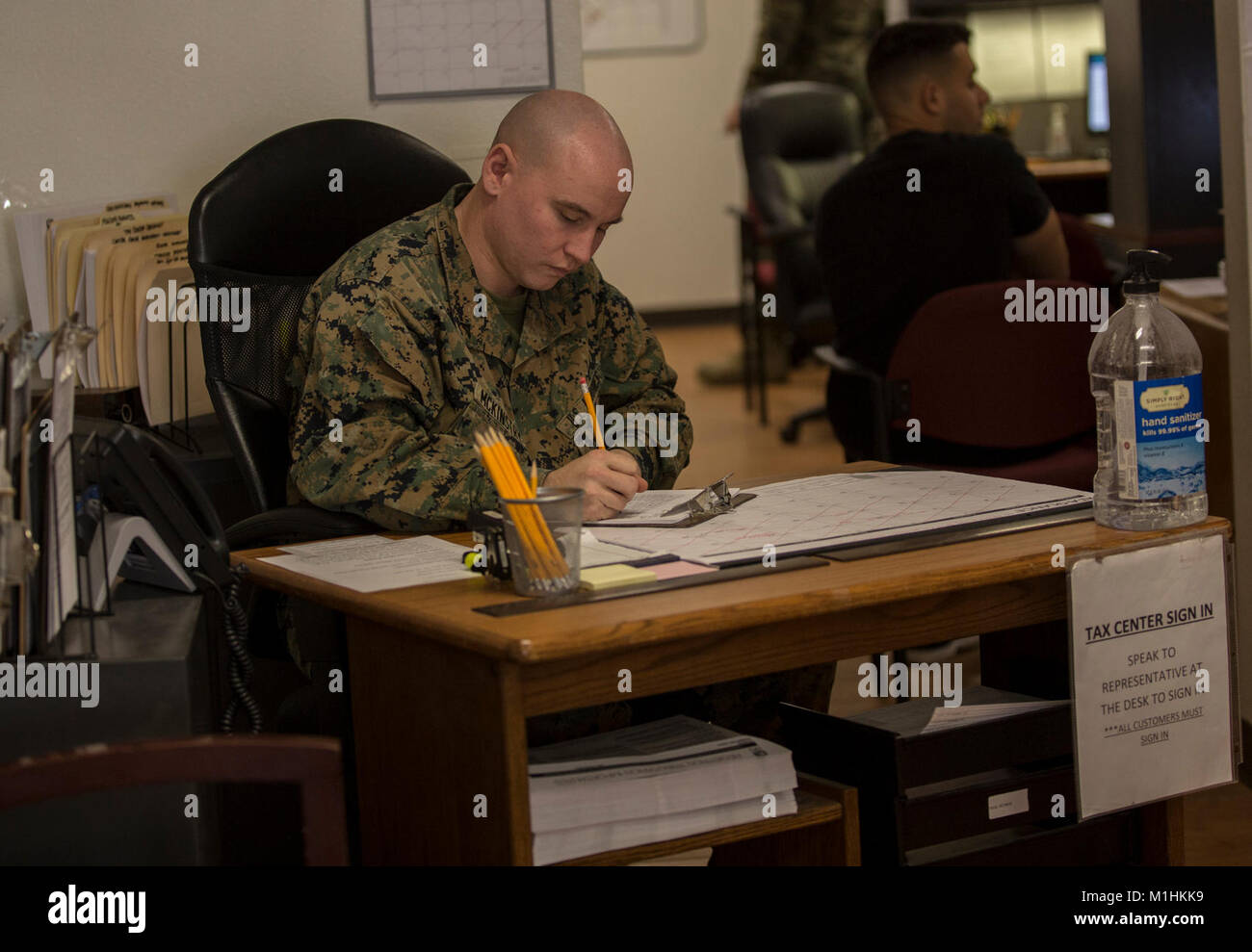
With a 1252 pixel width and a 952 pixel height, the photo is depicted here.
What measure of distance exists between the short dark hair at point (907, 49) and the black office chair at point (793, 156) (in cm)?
228

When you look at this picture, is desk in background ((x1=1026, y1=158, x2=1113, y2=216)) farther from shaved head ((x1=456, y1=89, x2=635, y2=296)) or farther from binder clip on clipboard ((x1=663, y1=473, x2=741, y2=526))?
binder clip on clipboard ((x1=663, y1=473, x2=741, y2=526))

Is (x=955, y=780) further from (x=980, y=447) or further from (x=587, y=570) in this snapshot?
(x=980, y=447)

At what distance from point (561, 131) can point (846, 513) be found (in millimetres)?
598

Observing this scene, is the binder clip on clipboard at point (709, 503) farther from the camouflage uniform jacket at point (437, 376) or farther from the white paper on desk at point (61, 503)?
the white paper on desk at point (61, 503)

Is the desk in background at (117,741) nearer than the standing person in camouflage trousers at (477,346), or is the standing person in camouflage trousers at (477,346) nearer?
the desk in background at (117,741)

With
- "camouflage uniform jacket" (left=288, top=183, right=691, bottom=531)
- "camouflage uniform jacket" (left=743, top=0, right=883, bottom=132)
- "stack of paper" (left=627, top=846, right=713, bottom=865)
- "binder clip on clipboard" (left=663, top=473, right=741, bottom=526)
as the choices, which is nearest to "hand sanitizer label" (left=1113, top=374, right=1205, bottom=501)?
"binder clip on clipboard" (left=663, top=473, right=741, bottom=526)

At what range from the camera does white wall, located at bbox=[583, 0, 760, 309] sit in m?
8.31

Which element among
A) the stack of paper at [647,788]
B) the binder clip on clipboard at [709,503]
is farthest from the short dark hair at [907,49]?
the stack of paper at [647,788]

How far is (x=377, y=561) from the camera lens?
162 centimetres

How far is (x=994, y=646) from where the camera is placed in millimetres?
1950

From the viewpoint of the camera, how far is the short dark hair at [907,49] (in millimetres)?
3156

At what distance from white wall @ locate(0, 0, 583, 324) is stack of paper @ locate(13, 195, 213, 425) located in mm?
83

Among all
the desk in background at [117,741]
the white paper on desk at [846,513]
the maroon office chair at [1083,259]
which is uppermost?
the maroon office chair at [1083,259]
